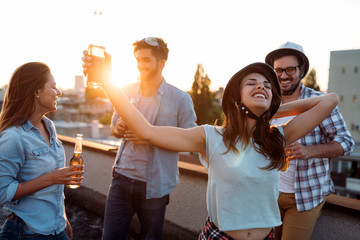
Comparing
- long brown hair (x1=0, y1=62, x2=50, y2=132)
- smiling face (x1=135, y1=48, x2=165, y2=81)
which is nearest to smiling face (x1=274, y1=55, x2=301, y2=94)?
smiling face (x1=135, y1=48, x2=165, y2=81)

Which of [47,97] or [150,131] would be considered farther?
[47,97]

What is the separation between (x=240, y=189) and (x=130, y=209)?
51.5 inches

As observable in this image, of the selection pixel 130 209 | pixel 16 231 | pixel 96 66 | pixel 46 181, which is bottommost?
pixel 130 209

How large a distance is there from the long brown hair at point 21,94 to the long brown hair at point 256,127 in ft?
4.14

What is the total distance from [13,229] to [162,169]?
1.18 meters

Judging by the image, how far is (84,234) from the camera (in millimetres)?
4230

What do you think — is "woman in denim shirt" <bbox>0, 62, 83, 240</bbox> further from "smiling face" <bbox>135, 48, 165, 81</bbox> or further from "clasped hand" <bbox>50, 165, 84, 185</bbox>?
"smiling face" <bbox>135, 48, 165, 81</bbox>

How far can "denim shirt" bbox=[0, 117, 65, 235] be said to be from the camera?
5.62 ft

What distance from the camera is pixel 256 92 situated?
5.44ft

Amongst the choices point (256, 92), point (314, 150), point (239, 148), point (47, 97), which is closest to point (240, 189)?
point (239, 148)

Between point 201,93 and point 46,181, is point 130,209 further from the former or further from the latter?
point 201,93

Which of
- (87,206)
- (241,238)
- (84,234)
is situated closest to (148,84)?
(241,238)

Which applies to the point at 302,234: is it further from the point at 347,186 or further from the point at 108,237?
the point at 347,186

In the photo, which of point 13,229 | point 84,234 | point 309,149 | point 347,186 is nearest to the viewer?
point 13,229
